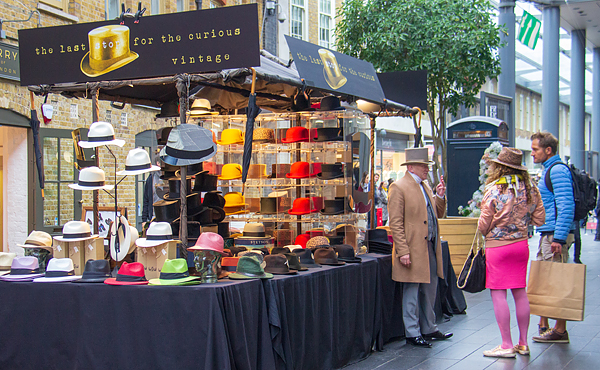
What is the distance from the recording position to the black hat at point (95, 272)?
4.56m

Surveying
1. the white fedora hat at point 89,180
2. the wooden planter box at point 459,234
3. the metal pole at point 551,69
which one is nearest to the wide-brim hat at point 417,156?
the white fedora hat at point 89,180

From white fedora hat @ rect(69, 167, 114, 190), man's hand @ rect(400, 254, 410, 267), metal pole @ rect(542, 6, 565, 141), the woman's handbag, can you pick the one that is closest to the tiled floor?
the woman's handbag

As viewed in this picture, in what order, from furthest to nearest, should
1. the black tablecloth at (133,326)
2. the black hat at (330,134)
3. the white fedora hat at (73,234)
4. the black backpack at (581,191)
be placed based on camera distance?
the black hat at (330,134)
the black backpack at (581,191)
the white fedora hat at (73,234)
the black tablecloth at (133,326)

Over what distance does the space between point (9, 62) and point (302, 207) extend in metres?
5.67

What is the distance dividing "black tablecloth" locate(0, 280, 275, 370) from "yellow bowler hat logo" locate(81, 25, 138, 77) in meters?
1.89

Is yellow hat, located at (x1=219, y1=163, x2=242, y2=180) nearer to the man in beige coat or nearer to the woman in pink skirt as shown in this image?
the man in beige coat

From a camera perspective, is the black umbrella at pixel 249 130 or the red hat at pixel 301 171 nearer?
the black umbrella at pixel 249 130

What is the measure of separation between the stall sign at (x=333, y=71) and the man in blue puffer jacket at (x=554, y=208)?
6.33 ft

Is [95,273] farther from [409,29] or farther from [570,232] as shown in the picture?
[409,29]

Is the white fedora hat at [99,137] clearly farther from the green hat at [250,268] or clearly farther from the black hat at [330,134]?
the black hat at [330,134]

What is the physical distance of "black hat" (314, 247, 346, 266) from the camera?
5.60m

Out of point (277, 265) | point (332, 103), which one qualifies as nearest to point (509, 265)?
point (277, 265)

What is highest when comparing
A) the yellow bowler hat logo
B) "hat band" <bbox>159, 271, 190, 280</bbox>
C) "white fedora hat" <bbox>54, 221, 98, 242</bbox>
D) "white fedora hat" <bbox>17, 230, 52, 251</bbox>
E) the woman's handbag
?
the yellow bowler hat logo

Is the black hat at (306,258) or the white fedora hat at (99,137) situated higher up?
the white fedora hat at (99,137)
